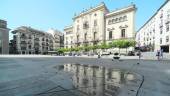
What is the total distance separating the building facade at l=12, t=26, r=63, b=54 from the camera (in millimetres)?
90375

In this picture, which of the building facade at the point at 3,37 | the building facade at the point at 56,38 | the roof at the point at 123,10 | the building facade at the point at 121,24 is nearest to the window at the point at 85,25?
the building facade at the point at 121,24

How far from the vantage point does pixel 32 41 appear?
9812 cm

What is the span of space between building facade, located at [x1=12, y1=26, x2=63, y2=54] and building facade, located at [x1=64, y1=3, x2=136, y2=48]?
28117 mm

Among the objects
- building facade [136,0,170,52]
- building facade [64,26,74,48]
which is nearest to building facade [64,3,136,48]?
building facade [64,26,74,48]

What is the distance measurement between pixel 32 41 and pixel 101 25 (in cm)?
4806

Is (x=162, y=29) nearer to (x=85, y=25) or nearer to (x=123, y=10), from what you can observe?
(x=123, y=10)

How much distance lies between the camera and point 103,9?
67.0 m

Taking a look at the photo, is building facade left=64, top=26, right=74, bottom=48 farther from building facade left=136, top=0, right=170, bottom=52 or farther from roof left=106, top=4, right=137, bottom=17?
building facade left=136, top=0, right=170, bottom=52

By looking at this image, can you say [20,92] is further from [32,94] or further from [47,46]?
[47,46]

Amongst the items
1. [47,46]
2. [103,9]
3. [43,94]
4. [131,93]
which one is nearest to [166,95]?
[131,93]

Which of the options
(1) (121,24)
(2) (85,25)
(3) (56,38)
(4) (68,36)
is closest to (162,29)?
(1) (121,24)

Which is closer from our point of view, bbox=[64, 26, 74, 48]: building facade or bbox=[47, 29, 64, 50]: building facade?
bbox=[64, 26, 74, 48]: building facade

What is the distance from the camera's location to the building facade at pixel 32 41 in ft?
297

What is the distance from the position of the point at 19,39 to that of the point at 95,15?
44.3 metres
